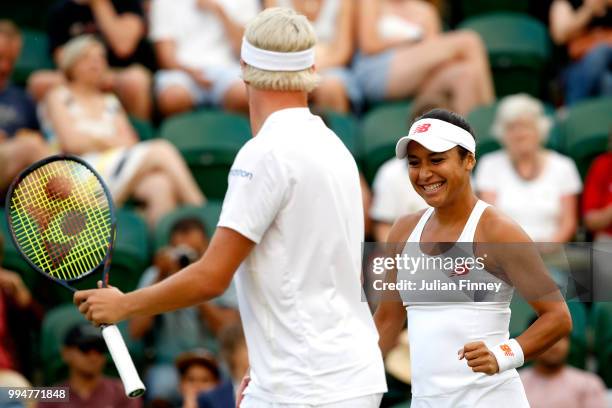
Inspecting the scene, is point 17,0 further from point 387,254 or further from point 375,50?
point 387,254

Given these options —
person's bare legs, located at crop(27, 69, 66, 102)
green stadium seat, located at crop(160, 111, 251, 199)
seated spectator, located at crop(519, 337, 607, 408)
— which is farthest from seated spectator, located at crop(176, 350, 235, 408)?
person's bare legs, located at crop(27, 69, 66, 102)

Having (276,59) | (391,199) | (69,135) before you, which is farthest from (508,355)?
(69,135)

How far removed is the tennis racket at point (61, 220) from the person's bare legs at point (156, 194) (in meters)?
2.98

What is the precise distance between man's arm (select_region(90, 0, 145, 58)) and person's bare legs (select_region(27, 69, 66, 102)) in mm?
453

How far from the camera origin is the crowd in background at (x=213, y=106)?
652 cm

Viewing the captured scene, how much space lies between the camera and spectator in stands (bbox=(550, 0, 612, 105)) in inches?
313

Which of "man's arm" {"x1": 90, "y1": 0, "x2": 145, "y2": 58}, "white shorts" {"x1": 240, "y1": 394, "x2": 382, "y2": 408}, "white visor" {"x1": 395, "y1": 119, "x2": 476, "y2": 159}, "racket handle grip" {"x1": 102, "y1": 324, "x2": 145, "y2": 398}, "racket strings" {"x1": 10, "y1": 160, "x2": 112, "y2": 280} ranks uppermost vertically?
"man's arm" {"x1": 90, "y1": 0, "x2": 145, "y2": 58}

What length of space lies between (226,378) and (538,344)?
309cm

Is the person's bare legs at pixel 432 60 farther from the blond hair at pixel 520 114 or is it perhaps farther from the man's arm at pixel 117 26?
the man's arm at pixel 117 26

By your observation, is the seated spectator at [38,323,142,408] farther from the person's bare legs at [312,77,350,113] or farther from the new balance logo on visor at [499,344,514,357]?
the new balance logo on visor at [499,344,514,357]

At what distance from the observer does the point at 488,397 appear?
3592mm

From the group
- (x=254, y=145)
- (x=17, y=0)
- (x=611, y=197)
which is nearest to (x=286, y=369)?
(x=254, y=145)

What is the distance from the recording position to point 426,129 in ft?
12.0

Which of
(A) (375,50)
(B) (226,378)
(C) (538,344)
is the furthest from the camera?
(A) (375,50)
